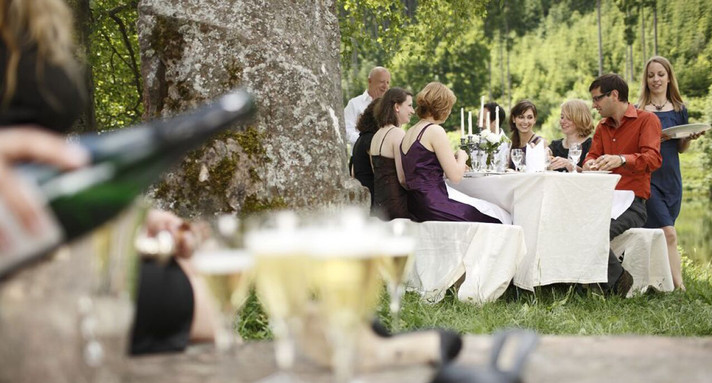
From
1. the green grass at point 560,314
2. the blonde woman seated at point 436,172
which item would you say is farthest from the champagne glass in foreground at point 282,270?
the blonde woman seated at point 436,172

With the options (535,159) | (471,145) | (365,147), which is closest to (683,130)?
(535,159)

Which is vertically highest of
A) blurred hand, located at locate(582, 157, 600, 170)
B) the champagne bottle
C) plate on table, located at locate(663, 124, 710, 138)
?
plate on table, located at locate(663, 124, 710, 138)

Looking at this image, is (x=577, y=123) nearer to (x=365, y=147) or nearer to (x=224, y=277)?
(x=365, y=147)

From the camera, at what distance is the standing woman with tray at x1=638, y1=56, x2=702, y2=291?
670 cm

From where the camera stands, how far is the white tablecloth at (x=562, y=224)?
572 cm

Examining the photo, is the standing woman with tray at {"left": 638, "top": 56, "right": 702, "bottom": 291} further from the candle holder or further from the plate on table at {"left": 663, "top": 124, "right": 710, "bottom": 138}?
the candle holder

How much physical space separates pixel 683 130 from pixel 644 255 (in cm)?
104

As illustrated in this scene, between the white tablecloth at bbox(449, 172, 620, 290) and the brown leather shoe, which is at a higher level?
the white tablecloth at bbox(449, 172, 620, 290)

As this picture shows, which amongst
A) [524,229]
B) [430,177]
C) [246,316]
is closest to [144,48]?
[246,316]

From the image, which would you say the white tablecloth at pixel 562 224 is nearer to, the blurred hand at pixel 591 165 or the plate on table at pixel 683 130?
the blurred hand at pixel 591 165

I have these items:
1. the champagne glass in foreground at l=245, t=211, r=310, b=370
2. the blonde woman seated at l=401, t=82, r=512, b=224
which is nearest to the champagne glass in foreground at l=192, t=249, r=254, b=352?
the champagne glass in foreground at l=245, t=211, r=310, b=370

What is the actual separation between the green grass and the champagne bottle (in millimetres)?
3192

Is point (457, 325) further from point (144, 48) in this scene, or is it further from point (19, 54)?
point (19, 54)

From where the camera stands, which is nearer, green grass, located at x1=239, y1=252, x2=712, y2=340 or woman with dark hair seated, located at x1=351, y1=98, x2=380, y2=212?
green grass, located at x1=239, y1=252, x2=712, y2=340
